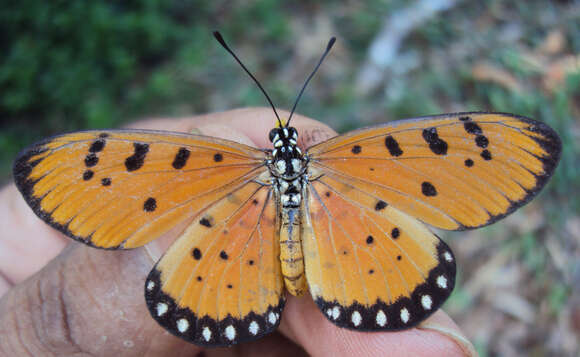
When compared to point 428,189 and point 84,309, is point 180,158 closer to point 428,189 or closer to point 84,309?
point 84,309

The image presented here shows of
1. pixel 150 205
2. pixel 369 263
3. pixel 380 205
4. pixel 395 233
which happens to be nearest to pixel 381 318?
pixel 369 263

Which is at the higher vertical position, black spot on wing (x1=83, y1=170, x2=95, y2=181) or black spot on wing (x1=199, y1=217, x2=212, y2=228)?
black spot on wing (x1=83, y1=170, x2=95, y2=181)

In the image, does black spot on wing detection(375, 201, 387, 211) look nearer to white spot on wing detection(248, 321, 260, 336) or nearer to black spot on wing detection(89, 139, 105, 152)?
white spot on wing detection(248, 321, 260, 336)

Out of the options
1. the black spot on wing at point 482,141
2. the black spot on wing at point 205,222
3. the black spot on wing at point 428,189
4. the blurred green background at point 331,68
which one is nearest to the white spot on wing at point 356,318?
the black spot on wing at point 428,189

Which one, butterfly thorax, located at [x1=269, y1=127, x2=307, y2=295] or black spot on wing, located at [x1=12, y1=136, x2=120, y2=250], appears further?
butterfly thorax, located at [x1=269, y1=127, x2=307, y2=295]

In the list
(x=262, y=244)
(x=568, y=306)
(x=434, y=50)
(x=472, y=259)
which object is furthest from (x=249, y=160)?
(x=434, y=50)

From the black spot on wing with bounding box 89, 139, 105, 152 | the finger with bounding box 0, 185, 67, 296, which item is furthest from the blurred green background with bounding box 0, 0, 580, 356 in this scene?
the black spot on wing with bounding box 89, 139, 105, 152

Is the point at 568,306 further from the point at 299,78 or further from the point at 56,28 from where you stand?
the point at 56,28
